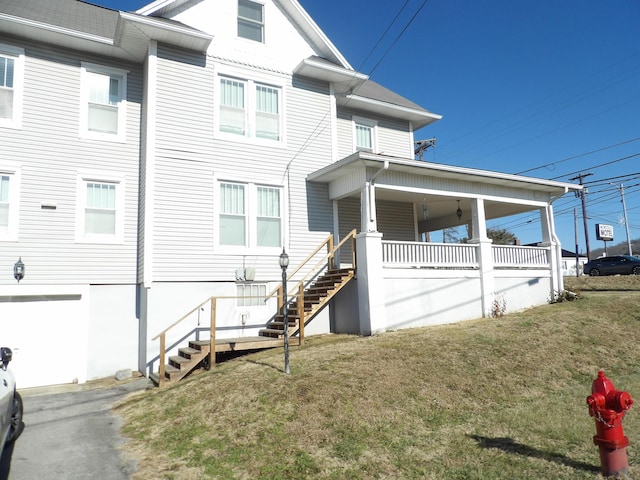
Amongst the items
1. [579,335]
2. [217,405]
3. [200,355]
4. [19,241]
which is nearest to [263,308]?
[200,355]

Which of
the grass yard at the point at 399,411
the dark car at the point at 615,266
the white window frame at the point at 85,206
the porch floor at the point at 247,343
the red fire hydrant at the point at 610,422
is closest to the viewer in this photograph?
the red fire hydrant at the point at 610,422

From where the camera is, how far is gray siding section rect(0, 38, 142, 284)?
35.1 ft

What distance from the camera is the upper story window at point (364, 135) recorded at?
15.4 metres

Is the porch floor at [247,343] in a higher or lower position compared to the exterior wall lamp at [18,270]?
lower

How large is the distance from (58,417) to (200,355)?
2.71m

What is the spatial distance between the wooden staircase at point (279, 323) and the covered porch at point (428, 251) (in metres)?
0.72

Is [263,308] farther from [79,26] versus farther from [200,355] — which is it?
[79,26]

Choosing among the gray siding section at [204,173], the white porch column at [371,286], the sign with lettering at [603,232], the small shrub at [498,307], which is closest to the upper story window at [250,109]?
the gray siding section at [204,173]

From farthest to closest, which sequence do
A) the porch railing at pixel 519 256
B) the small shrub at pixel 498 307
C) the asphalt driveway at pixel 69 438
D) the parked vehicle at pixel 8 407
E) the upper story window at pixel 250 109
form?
the porch railing at pixel 519 256 → the small shrub at pixel 498 307 → the upper story window at pixel 250 109 → the asphalt driveway at pixel 69 438 → the parked vehicle at pixel 8 407

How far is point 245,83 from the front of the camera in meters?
12.8

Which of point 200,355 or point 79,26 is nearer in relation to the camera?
point 200,355

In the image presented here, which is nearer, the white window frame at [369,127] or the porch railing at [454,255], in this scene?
the porch railing at [454,255]

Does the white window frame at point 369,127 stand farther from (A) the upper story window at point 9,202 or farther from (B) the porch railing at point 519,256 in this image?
(A) the upper story window at point 9,202

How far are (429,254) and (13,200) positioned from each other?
402 inches
